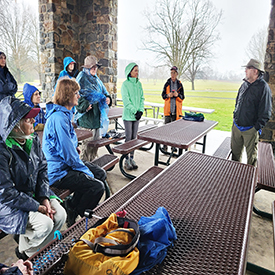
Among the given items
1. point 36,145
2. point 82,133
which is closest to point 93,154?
point 82,133

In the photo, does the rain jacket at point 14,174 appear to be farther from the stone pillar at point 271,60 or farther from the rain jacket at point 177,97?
the stone pillar at point 271,60

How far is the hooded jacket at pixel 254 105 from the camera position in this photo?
301 cm

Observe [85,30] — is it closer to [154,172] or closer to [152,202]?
[154,172]

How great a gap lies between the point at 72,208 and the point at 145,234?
1.28 metres

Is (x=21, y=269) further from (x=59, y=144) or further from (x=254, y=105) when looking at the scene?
(x=254, y=105)

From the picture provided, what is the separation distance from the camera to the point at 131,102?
374cm

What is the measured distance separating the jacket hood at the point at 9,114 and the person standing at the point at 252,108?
9.27 feet

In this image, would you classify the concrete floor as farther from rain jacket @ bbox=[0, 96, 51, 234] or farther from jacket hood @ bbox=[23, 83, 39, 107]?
jacket hood @ bbox=[23, 83, 39, 107]

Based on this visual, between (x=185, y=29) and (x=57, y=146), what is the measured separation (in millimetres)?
6796

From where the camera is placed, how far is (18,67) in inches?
244

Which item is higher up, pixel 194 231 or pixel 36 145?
pixel 36 145

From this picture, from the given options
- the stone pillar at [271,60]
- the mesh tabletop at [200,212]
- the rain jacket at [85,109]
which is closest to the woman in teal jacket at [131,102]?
the rain jacket at [85,109]

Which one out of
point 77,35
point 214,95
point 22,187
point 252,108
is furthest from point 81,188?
point 214,95

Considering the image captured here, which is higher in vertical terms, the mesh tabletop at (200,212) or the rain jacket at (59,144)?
the rain jacket at (59,144)
